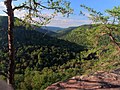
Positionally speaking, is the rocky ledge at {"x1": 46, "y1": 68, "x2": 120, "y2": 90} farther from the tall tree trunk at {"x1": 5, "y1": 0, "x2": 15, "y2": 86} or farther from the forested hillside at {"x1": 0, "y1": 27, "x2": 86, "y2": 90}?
the forested hillside at {"x1": 0, "y1": 27, "x2": 86, "y2": 90}

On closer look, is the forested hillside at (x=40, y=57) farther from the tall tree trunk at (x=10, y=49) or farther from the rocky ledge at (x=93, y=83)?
the rocky ledge at (x=93, y=83)

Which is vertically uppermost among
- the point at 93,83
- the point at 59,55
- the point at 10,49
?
the point at 10,49

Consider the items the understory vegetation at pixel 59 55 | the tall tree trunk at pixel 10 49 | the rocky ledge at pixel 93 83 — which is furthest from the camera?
the understory vegetation at pixel 59 55

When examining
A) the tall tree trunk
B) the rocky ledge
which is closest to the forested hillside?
the tall tree trunk

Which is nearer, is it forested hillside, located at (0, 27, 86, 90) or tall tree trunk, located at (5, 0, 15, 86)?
tall tree trunk, located at (5, 0, 15, 86)

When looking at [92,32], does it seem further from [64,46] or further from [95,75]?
[64,46]

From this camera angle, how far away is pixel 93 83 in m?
5.33

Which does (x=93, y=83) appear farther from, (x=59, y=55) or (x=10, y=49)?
(x=59, y=55)

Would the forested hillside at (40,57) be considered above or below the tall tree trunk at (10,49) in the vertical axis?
below

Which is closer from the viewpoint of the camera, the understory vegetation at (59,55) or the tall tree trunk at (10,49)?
the tall tree trunk at (10,49)

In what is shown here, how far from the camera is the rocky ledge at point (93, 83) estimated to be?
5094 mm

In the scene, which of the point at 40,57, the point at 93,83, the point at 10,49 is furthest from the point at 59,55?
the point at 93,83

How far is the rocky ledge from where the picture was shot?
5.09 meters

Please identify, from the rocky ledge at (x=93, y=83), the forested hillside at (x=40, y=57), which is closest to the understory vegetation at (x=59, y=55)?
the forested hillside at (x=40, y=57)
